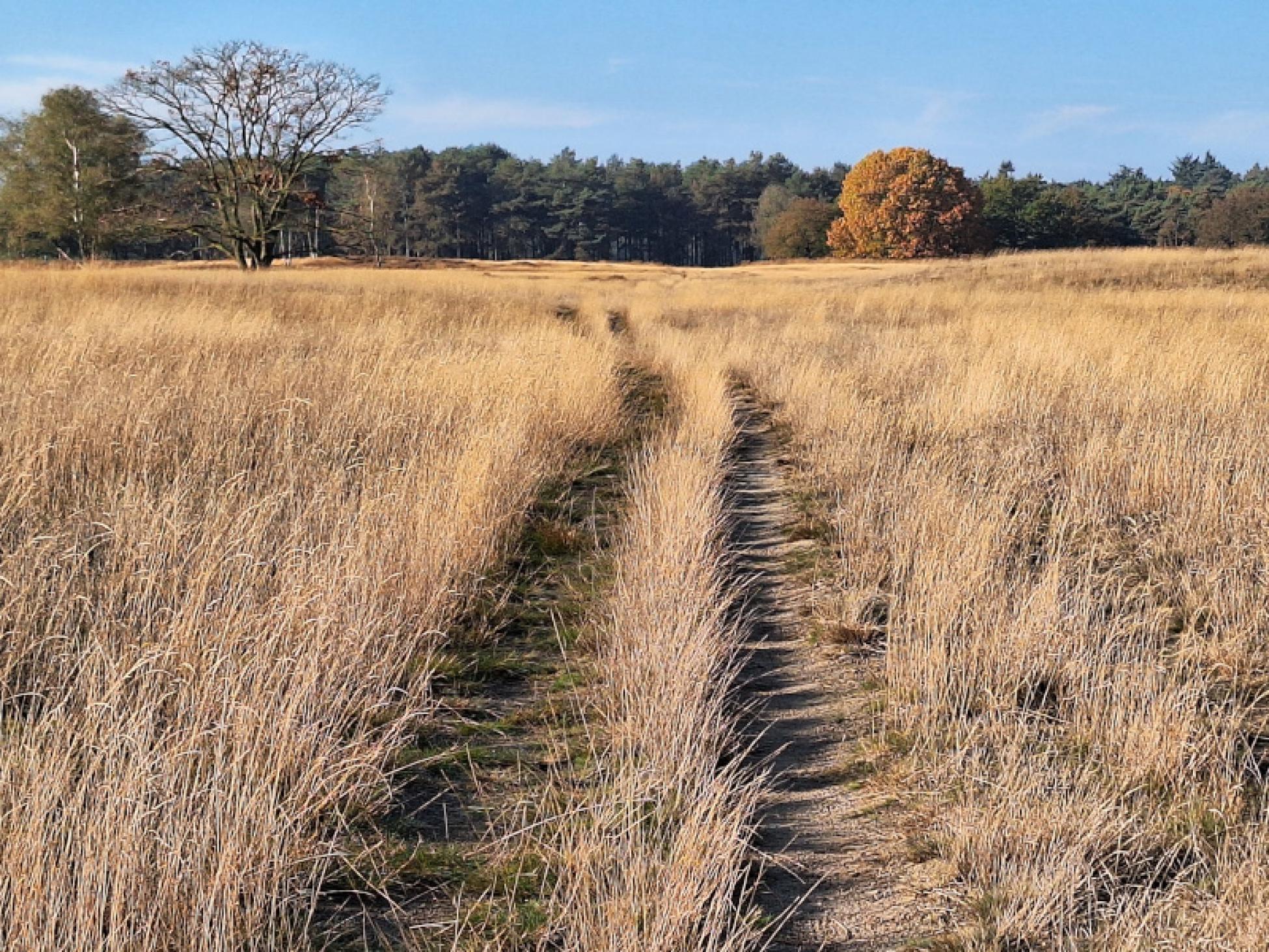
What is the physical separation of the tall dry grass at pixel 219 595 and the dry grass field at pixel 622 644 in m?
0.02

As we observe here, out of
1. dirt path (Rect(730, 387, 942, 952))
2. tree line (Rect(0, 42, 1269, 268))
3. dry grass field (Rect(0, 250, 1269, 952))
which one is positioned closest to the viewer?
dry grass field (Rect(0, 250, 1269, 952))

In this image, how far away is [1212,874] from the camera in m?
2.42

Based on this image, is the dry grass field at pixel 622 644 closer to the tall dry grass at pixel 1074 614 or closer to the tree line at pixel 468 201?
the tall dry grass at pixel 1074 614

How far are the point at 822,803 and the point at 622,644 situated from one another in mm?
991

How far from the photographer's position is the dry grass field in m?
2.19

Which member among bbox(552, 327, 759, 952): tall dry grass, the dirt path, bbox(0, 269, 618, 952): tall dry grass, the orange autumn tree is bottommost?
the dirt path

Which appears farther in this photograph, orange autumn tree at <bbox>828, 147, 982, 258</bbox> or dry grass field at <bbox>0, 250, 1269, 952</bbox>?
orange autumn tree at <bbox>828, 147, 982, 258</bbox>

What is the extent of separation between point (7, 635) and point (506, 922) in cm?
235

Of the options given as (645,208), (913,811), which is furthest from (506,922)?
(645,208)

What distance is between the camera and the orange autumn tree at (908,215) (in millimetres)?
67812

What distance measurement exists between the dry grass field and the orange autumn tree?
6221 cm

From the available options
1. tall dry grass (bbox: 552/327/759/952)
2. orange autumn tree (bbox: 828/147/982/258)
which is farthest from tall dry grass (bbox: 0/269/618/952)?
orange autumn tree (bbox: 828/147/982/258)

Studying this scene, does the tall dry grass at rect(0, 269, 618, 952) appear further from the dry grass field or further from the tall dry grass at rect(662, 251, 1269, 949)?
the tall dry grass at rect(662, 251, 1269, 949)

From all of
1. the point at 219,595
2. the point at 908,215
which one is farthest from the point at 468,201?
the point at 219,595
